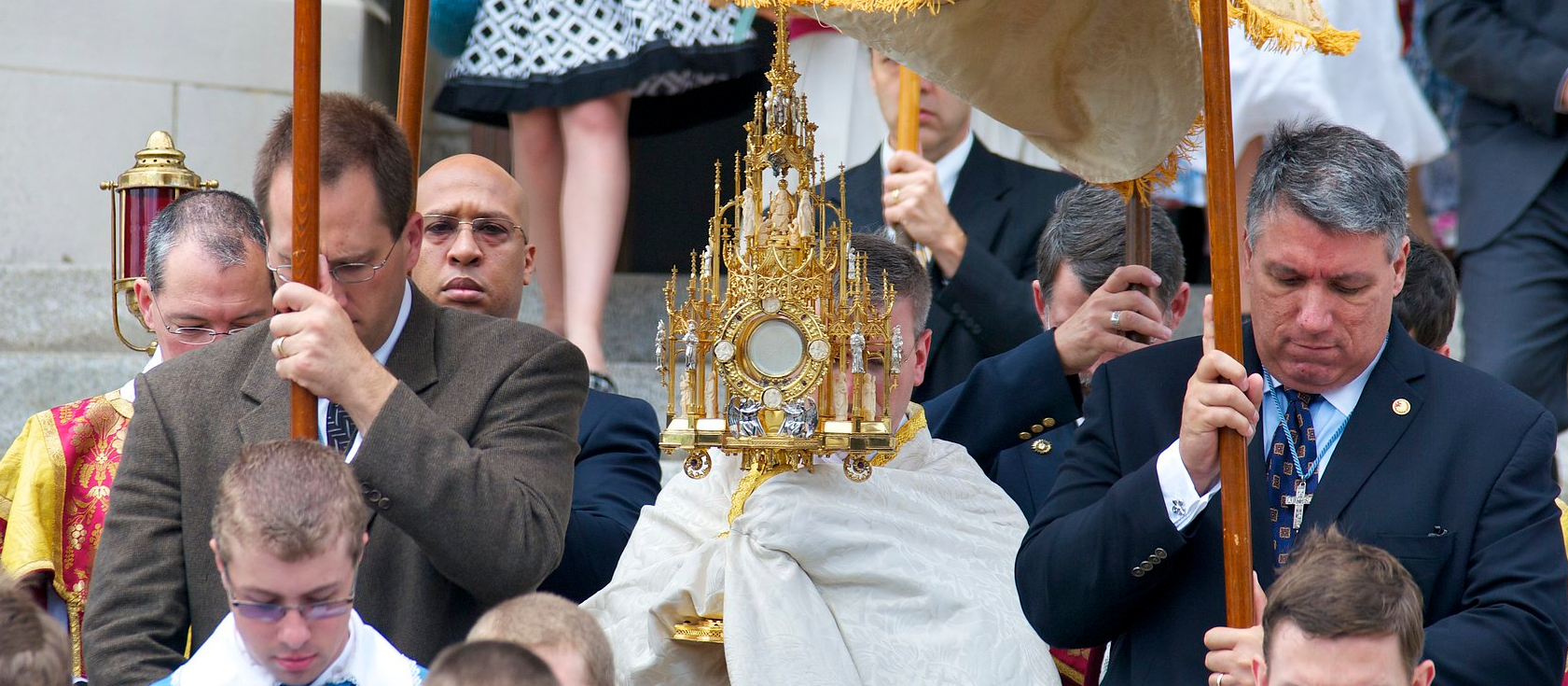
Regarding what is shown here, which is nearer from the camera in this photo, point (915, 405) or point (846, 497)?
point (846, 497)

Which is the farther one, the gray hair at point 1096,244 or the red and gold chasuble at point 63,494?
the gray hair at point 1096,244

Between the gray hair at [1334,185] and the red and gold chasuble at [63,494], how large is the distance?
237cm

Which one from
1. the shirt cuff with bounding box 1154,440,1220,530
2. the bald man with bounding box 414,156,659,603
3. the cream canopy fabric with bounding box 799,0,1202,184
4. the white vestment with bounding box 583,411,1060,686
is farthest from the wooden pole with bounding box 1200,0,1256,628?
the bald man with bounding box 414,156,659,603

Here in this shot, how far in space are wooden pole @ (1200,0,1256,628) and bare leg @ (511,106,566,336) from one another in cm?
332

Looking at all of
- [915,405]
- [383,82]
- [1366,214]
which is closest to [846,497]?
[915,405]

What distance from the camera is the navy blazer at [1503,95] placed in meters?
6.18

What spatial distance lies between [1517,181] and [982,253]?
1907 millimetres

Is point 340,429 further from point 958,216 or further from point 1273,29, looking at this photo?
point 958,216

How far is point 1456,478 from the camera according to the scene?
369 cm

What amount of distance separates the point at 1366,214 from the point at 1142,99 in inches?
23.5

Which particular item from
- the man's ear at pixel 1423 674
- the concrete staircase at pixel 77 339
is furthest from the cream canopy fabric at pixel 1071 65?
the concrete staircase at pixel 77 339

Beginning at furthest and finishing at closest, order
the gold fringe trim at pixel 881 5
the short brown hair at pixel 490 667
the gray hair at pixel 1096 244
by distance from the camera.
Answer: the gray hair at pixel 1096 244 < the gold fringe trim at pixel 881 5 < the short brown hair at pixel 490 667

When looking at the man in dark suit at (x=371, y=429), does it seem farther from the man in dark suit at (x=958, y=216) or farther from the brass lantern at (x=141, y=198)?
the man in dark suit at (x=958, y=216)

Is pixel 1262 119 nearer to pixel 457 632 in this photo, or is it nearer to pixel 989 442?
pixel 989 442
